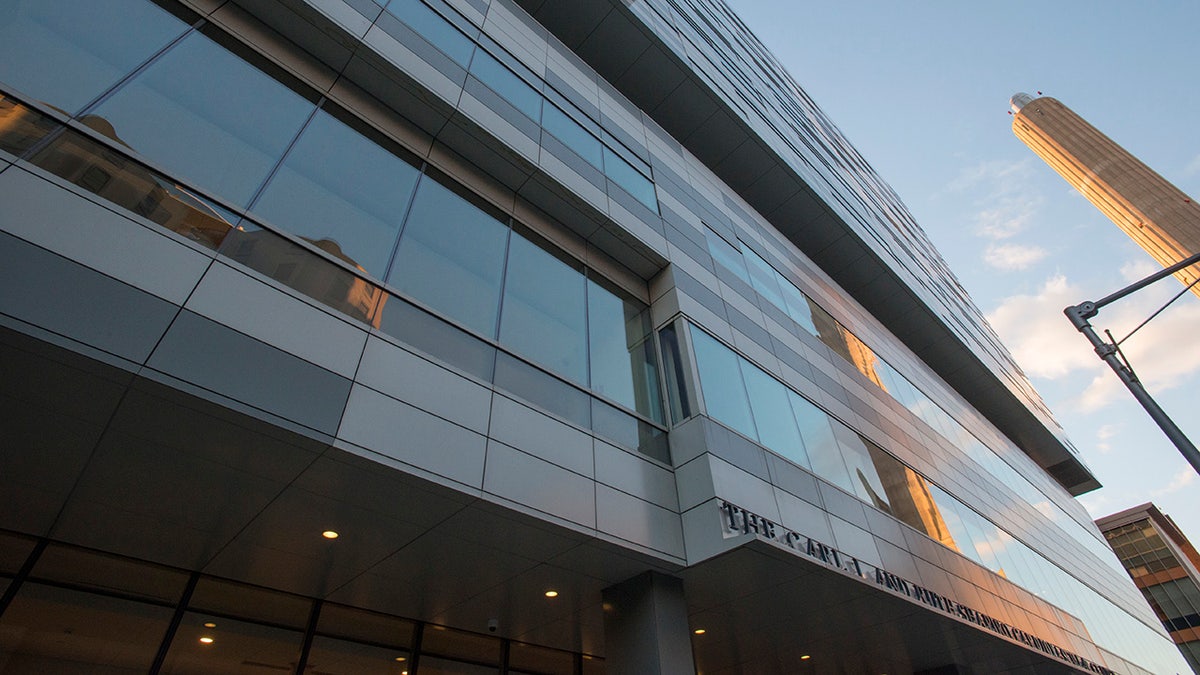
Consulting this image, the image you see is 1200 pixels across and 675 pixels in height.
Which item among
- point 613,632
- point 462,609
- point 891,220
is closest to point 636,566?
point 613,632

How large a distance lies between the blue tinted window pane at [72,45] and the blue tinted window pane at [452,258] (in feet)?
13.3

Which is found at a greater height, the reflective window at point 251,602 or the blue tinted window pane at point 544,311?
the blue tinted window pane at point 544,311

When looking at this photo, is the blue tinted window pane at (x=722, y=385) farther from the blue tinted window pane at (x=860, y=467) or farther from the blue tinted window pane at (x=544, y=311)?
the blue tinted window pane at (x=860, y=467)

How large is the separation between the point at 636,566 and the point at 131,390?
7.10 metres

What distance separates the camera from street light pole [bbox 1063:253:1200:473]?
380 inches

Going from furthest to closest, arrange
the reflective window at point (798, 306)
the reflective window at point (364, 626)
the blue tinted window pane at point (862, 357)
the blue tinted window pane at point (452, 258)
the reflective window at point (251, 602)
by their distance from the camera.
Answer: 1. the blue tinted window pane at point (862, 357)
2. the reflective window at point (798, 306)
3. the reflective window at point (364, 626)
4. the blue tinted window pane at point (452, 258)
5. the reflective window at point (251, 602)

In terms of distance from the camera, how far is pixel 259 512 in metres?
7.69

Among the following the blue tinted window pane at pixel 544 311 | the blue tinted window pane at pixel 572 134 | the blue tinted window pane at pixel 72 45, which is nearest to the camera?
the blue tinted window pane at pixel 72 45

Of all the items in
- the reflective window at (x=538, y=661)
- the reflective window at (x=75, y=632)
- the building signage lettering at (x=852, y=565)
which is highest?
the building signage lettering at (x=852, y=565)

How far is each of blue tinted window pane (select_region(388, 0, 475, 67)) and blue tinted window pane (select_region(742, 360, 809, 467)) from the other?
370 inches

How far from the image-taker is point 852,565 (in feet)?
39.0

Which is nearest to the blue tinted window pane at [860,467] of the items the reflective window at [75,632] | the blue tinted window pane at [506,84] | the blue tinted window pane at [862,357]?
the blue tinted window pane at [862,357]

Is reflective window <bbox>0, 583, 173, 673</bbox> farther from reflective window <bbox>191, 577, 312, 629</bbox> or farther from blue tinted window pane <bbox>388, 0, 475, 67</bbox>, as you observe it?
blue tinted window pane <bbox>388, 0, 475, 67</bbox>

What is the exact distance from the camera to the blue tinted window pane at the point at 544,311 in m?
10.6
